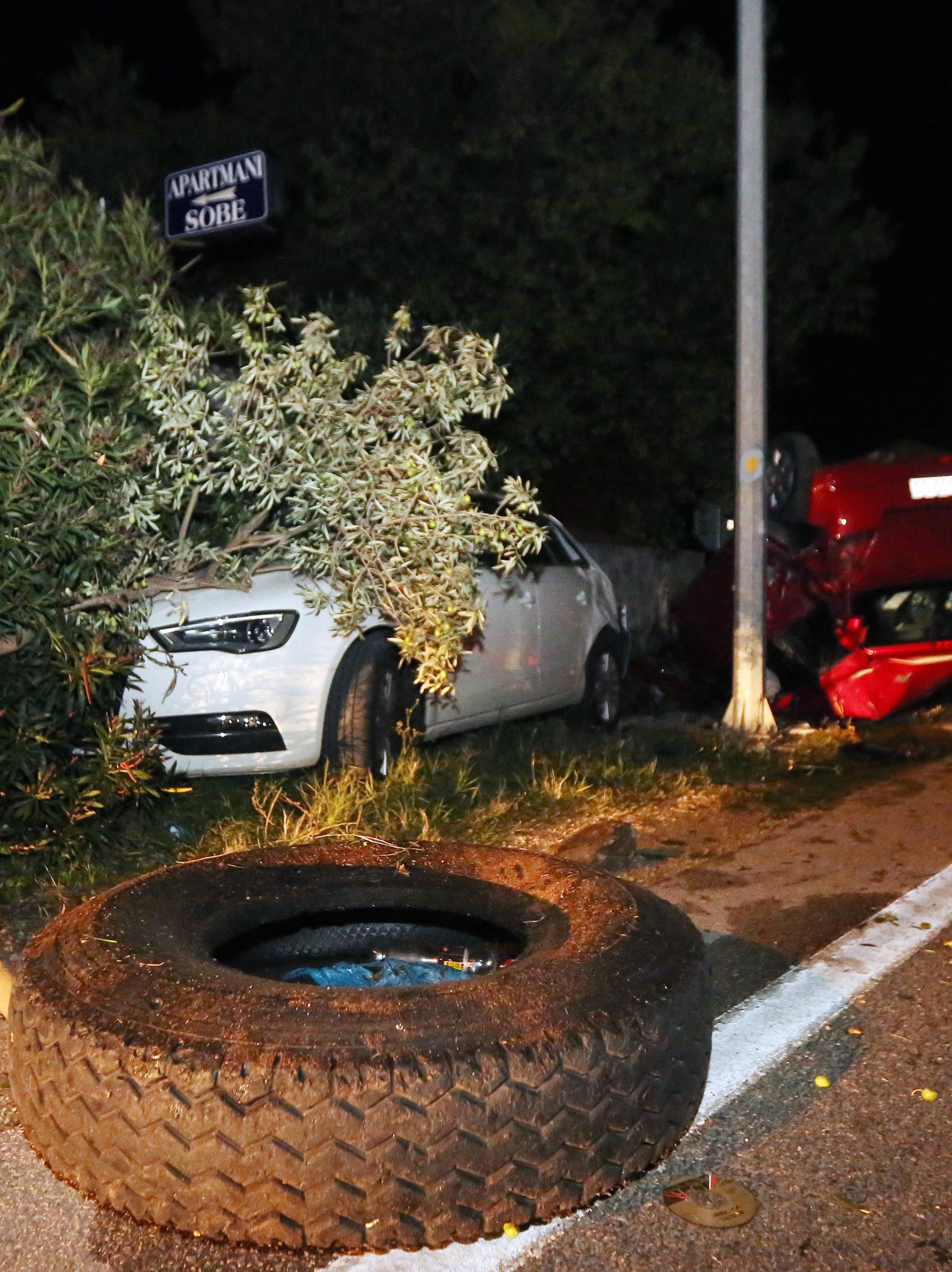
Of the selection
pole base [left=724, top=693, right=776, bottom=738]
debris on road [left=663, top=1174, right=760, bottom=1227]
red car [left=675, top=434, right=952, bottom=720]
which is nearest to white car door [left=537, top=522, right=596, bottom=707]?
pole base [left=724, top=693, right=776, bottom=738]

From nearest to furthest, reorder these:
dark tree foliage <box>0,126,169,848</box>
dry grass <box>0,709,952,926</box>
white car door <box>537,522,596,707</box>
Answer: dark tree foliage <box>0,126,169,848</box>
dry grass <box>0,709,952,926</box>
white car door <box>537,522,596,707</box>

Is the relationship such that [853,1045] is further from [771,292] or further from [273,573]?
[771,292]

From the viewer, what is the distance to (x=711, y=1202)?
9.19ft

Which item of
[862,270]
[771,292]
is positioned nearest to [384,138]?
[771,292]

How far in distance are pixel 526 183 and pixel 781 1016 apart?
9.37 meters

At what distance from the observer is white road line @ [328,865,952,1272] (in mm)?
2568

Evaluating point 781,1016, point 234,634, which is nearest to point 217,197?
point 234,634

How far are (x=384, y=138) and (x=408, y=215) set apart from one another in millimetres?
757

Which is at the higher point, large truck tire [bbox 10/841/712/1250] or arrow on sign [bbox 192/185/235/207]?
arrow on sign [bbox 192/185/235/207]

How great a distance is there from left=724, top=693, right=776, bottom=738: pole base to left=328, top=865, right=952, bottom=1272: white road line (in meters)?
3.44

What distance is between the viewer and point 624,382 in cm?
1245

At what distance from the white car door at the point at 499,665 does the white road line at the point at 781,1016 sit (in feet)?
8.80

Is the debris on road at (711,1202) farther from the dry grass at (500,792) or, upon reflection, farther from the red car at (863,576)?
the red car at (863,576)

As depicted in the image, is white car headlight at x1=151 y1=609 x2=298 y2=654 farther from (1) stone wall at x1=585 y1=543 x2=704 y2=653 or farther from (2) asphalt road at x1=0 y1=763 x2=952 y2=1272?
(1) stone wall at x1=585 y1=543 x2=704 y2=653
